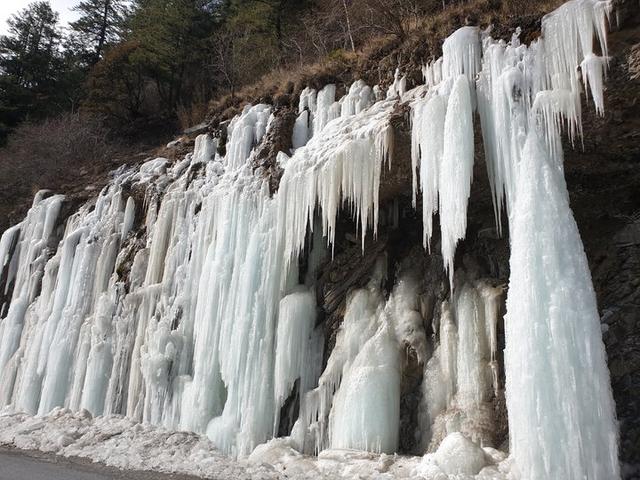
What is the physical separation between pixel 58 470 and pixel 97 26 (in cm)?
2320

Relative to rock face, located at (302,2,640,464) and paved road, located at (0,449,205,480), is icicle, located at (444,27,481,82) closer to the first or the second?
rock face, located at (302,2,640,464)

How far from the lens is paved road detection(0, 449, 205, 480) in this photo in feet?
16.9

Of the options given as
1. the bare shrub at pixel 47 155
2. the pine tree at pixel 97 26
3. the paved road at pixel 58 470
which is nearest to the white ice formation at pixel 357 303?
the paved road at pixel 58 470

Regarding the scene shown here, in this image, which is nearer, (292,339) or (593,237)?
(593,237)

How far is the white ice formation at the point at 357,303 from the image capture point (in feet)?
15.7

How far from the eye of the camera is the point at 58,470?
18.3 feet

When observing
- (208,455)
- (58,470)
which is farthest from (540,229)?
(58,470)

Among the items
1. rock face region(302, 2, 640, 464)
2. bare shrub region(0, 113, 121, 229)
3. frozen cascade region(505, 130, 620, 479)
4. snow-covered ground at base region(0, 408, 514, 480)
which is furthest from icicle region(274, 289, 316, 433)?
bare shrub region(0, 113, 121, 229)

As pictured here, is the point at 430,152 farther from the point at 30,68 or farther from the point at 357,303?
the point at 30,68

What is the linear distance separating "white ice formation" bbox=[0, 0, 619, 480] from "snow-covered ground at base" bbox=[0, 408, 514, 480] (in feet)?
0.18

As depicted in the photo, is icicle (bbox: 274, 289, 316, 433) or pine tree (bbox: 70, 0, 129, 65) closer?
icicle (bbox: 274, 289, 316, 433)

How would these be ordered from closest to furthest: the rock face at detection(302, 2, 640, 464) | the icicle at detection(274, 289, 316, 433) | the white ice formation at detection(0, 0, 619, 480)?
the white ice formation at detection(0, 0, 619, 480), the rock face at detection(302, 2, 640, 464), the icicle at detection(274, 289, 316, 433)

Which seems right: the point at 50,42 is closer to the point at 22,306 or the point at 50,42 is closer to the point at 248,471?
the point at 22,306

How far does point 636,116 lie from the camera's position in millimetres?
6000
